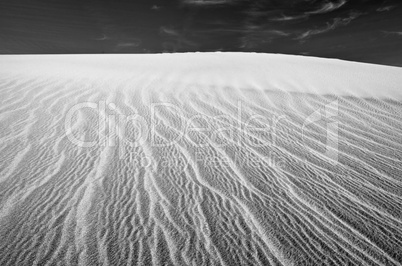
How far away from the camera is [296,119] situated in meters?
4.91

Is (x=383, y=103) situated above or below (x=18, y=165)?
below

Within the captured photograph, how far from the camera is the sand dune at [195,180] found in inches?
76.1

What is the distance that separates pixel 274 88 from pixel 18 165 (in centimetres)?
577

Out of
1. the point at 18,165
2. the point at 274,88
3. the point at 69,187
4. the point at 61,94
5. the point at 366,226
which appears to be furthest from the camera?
the point at 274,88

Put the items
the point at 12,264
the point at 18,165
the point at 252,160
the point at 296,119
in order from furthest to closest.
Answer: the point at 296,119 → the point at 252,160 → the point at 18,165 → the point at 12,264

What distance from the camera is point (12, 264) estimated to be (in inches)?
67.6

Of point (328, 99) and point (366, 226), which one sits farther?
point (328, 99)

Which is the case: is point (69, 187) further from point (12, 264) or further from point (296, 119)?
point (296, 119)

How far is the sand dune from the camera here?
193 centimetres

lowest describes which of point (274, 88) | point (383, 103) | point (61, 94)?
point (383, 103)

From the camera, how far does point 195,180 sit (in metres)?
2.84

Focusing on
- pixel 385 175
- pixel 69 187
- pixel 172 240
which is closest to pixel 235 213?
pixel 172 240

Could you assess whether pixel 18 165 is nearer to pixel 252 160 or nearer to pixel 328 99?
pixel 252 160

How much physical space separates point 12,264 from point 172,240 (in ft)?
3.29
